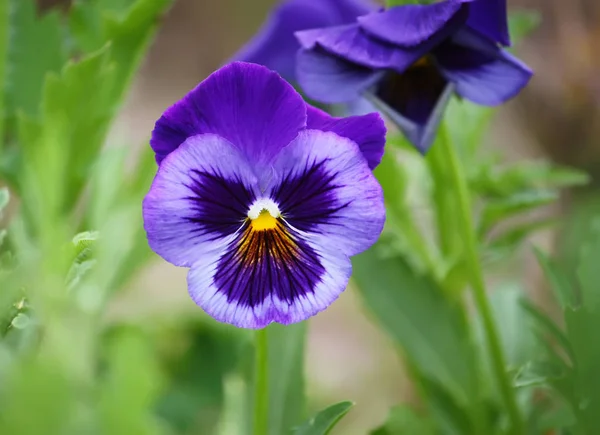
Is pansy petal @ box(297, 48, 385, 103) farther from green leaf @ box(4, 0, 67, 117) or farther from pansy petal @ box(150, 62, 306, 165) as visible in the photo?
green leaf @ box(4, 0, 67, 117)

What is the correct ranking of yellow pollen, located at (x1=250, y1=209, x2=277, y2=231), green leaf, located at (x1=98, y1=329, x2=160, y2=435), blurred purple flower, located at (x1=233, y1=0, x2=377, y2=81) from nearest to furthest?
green leaf, located at (x1=98, y1=329, x2=160, y2=435), yellow pollen, located at (x1=250, y1=209, x2=277, y2=231), blurred purple flower, located at (x1=233, y1=0, x2=377, y2=81)

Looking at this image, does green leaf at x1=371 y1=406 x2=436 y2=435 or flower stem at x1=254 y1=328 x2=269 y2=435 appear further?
green leaf at x1=371 y1=406 x2=436 y2=435

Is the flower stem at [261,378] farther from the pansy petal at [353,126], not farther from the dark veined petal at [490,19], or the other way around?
the dark veined petal at [490,19]

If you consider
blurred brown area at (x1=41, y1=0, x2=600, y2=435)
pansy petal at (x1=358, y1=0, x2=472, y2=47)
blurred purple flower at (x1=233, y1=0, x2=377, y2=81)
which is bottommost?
blurred brown area at (x1=41, y1=0, x2=600, y2=435)

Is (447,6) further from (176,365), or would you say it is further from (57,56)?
(176,365)

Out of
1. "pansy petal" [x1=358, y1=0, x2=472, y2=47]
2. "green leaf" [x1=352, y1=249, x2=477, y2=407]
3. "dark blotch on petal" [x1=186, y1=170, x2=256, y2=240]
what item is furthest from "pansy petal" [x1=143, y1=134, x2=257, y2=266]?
"green leaf" [x1=352, y1=249, x2=477, y2=407]

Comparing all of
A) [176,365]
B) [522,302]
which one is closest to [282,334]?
[522,302]
